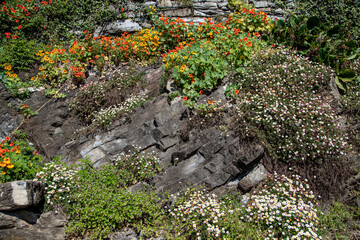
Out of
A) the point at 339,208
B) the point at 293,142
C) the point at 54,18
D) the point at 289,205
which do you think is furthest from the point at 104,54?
the point at 339,208

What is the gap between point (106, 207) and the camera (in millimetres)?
4926

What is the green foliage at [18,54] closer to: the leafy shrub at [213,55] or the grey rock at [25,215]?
the leafy shrub at [213,55]

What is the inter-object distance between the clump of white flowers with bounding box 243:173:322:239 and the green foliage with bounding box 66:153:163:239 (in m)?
1.91

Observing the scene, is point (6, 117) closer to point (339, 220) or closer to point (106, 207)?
point (106, 207)

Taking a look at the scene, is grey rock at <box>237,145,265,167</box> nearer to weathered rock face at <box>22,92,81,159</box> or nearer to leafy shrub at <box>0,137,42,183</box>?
leafy shrub at <box>0,137,42,183</box>

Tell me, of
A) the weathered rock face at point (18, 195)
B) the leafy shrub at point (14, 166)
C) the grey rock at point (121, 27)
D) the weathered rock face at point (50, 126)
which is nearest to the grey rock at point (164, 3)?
the grey rock at point (121, 27)

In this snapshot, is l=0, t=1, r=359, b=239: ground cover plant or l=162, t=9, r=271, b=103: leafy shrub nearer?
l=0, t=1, r=359, b=239: ground cover plant

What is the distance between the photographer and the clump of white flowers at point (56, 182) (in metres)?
5.24

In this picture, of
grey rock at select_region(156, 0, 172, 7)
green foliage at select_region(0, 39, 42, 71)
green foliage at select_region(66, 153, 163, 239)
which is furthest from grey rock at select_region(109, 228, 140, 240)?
grey rock at select_region(156, 0, 172, 7)

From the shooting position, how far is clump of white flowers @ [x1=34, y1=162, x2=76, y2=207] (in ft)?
17.2

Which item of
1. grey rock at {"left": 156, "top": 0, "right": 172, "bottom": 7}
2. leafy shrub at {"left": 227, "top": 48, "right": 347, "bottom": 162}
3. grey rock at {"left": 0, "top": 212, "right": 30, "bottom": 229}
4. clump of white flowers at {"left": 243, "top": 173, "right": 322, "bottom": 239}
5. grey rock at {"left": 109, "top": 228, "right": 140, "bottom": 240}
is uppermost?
grey rock at {"left": 156, "top": 0, "right": 172, "bottom": 7}

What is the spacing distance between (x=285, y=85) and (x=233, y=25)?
3.25 metres

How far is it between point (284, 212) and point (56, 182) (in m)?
4.65

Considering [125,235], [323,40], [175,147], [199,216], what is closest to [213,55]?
[175,147]
